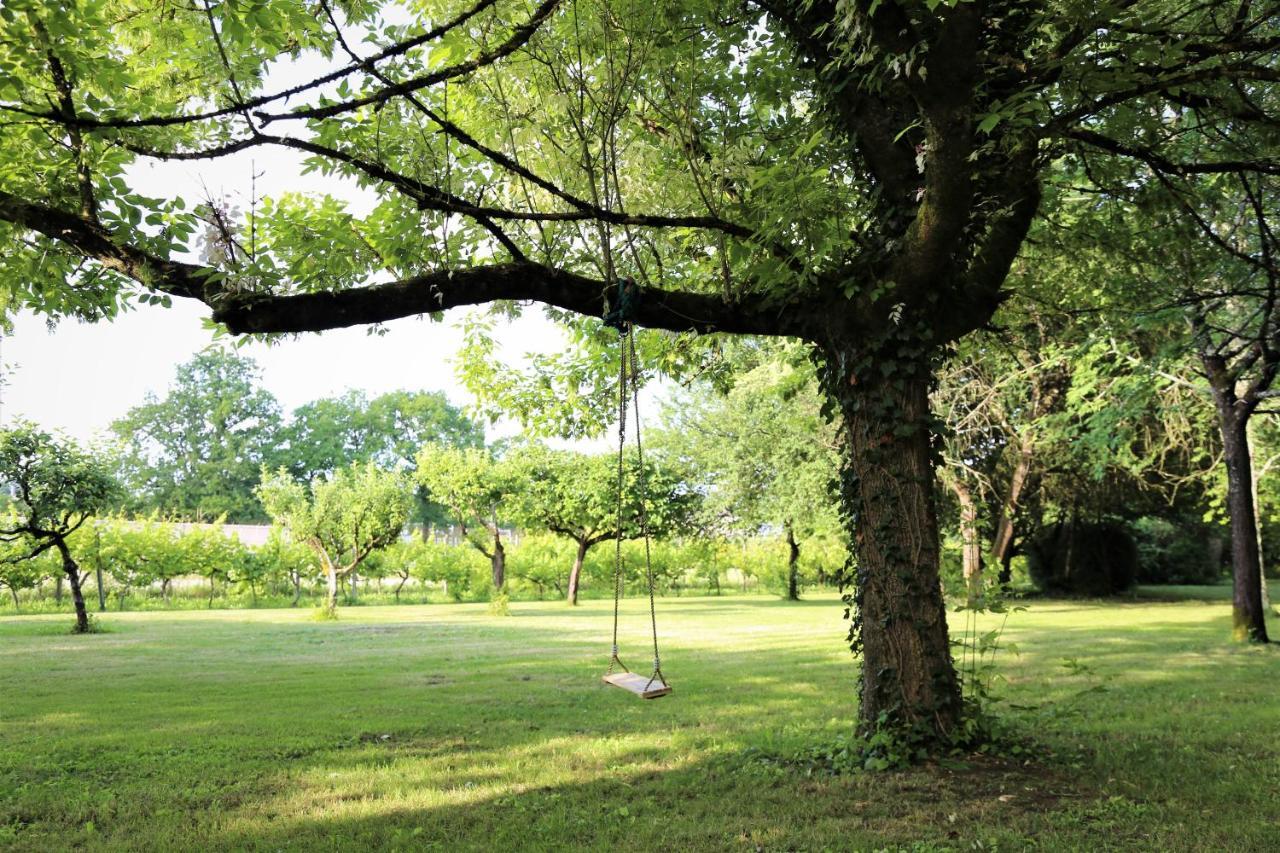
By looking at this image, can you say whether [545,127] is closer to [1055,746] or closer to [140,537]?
[1055,746]

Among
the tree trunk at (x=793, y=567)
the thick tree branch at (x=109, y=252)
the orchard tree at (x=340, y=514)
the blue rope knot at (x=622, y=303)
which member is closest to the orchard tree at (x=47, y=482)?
the orchard tree at (x=340, y=514)

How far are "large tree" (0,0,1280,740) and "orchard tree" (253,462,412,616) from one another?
60.8 feet

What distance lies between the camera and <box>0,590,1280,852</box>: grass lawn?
4.43 meters

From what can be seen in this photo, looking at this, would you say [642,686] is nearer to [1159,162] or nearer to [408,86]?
[408,86]

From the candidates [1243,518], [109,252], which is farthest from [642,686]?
[1243,518]

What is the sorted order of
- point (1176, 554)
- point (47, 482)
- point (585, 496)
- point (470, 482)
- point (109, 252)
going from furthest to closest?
point (1176, 554)
point (470, 482)
point (585, 496)
point (47, 482)
point (109, 252)

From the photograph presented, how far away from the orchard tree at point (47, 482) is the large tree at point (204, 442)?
41.9 metres

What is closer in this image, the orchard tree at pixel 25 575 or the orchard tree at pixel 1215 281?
the orchard tree at pixel 1215 281

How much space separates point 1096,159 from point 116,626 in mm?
22412

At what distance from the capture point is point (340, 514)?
2459 centimetres

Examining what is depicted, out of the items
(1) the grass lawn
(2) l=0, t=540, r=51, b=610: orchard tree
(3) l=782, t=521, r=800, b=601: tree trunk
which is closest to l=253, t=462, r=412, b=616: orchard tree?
(2) l=0, t=540, r=51, b=610: orchard tree

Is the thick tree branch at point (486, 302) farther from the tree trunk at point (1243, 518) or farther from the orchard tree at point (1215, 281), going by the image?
the tree trunk at point (1243, 518)

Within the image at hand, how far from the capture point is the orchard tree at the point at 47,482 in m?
16.1

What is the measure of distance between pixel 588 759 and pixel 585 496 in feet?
69.7
